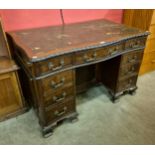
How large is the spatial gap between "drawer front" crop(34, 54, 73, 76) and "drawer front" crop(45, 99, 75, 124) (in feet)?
1.18

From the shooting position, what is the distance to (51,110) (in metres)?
1.34

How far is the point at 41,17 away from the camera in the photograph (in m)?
1.62

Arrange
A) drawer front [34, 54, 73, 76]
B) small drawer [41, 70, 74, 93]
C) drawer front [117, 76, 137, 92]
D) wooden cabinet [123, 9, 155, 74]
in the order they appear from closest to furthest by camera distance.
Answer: drawer front [34, 54, 73, 76]
small drawer [41, 70, 74, 93]
drawer front [117, 76, 137, 92]
wooden cabinet [123, 9, 155, 74]

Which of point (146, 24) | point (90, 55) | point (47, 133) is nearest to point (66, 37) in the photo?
point (90, 55)

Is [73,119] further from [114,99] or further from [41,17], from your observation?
[41,17]

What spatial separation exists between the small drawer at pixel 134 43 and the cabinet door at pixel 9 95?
3.58ft

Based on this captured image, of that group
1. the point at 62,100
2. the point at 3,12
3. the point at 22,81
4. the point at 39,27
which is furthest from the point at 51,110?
the point at 3,12

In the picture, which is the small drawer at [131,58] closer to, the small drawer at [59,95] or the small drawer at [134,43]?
the small drawer at [134,43]

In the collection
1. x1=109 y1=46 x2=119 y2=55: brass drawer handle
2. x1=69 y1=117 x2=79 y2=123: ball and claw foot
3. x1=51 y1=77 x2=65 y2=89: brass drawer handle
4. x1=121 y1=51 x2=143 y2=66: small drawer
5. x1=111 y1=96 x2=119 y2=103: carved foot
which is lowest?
x1=69 y1=117 x2=79 y2=123: ball and claw foot

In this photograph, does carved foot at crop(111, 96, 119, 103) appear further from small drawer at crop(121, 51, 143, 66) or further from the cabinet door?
the cabinet door

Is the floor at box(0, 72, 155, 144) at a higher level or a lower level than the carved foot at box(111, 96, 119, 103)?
lower

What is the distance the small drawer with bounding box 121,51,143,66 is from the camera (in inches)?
60.7

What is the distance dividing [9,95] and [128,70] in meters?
1.25

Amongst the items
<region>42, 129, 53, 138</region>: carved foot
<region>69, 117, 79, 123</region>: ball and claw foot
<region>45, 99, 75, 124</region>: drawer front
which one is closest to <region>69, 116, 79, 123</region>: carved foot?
<region>69, 117, 79, 123</region>: ball and claw foot
